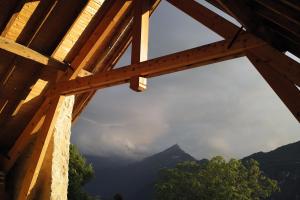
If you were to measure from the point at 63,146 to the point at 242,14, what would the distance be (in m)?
→ 4.64

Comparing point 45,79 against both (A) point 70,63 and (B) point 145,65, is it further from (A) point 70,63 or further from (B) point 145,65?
(B) point 145,65

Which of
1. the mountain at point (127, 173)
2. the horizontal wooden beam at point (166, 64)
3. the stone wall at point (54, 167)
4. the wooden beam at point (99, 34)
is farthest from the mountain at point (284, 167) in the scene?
the mountain at point (127, 173)

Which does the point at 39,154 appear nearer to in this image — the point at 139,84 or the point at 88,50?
the point at 88,50

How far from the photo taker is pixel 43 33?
6402 mm

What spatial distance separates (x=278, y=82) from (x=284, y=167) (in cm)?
5862

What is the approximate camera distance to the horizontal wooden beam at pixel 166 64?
4.41 meters

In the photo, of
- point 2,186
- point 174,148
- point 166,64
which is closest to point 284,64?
point 166,64

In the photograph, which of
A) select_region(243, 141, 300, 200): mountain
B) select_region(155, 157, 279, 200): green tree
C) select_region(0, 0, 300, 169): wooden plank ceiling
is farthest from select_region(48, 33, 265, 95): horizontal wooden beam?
select_region(243, 141, 300, 200): mountain

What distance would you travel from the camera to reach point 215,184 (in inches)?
1093

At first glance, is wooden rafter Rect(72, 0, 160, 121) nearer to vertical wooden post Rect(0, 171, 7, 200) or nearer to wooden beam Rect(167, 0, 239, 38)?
wooden beam Rect(167, 0, 239, 38)

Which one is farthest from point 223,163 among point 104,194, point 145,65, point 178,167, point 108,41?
point 104,194

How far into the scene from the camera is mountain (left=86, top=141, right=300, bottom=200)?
5509 centimetres

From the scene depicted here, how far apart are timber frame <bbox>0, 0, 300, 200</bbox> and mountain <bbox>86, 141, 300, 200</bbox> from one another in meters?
35.0

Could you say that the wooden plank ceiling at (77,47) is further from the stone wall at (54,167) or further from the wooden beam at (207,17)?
the stone wall at (54,167)
